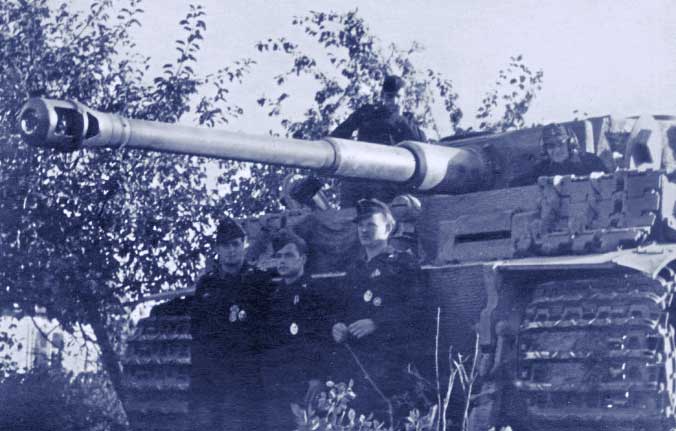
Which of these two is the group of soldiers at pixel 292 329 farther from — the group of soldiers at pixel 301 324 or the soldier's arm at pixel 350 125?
the soldier's arm at pixel 350 125

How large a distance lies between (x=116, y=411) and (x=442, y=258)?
534cm

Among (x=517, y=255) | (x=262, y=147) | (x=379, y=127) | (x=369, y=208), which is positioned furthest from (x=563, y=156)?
(x=262, y=147)

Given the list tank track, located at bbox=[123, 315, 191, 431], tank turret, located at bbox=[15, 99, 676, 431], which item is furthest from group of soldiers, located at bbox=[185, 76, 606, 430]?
tank track, located at bbox=[123, 315, 191, 431]

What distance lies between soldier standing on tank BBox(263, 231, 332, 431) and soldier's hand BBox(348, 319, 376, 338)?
0.44 metres

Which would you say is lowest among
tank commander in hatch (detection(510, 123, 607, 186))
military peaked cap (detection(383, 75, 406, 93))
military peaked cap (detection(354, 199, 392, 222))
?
military peaked cap (detection(354, 199, 392, 222))

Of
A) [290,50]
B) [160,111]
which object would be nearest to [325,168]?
[160,111]

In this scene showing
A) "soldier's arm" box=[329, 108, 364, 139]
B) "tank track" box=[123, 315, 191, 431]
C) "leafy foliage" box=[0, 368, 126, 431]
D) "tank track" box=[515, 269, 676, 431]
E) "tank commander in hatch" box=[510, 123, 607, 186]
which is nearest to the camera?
"tank track" box=[515, 269, 676, 431]

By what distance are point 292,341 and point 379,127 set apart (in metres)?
2.60

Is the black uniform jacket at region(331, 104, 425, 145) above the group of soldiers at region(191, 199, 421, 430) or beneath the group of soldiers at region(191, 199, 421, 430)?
above

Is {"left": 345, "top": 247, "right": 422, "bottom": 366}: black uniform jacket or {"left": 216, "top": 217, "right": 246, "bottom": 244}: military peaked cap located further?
{"left": 216, "top": 217, "right": 246, "bottom": 244}: military peaked cap

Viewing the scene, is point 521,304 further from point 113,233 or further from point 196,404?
point 113,233

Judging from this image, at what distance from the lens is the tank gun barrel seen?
7418mm

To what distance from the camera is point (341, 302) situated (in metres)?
9.39

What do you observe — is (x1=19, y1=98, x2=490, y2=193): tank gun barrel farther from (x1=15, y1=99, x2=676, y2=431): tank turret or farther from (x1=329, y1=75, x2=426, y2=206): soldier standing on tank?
(x1=329, y1=75, x2=426, y2=206): soldier standing on tank
